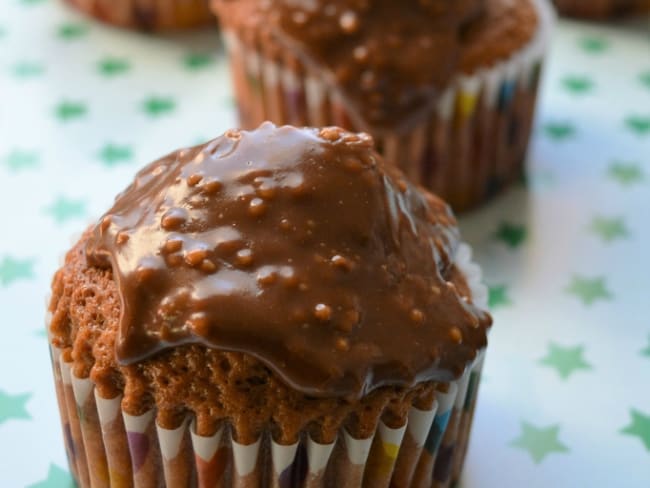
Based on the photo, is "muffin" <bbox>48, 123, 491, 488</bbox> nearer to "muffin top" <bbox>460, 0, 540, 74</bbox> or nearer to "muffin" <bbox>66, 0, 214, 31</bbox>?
"muffin top" <bbox>460, 0, 540, 74</bbox>

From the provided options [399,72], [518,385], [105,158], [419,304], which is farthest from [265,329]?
[105,158]

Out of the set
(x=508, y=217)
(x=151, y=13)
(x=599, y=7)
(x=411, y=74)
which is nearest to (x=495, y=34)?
(x=411, y=74)

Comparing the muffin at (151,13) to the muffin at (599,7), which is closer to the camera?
the muffin at (151,13)

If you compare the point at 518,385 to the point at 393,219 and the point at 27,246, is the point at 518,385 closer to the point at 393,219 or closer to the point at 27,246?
the point at 393,219

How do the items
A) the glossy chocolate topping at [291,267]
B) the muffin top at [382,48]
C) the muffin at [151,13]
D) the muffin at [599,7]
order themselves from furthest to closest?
the muffin at [599,7]
the muffin at [151,13]
the muffin top at [382,48]
the glossy chocolate topping at [291,267]

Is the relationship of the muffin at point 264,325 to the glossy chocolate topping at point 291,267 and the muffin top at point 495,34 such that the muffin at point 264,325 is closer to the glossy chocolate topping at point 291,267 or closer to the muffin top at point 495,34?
the glossy chocolate topping at point 291,267

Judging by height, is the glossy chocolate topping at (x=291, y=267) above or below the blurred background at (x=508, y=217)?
above

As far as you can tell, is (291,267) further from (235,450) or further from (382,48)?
(382,48)

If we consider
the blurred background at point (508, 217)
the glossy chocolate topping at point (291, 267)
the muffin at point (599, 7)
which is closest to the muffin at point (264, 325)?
the glossy chocolate topping at point (291, 267)

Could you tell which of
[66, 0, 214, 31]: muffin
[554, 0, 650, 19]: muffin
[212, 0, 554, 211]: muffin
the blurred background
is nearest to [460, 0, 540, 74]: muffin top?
[212, 0, 554, 211]: muffin
